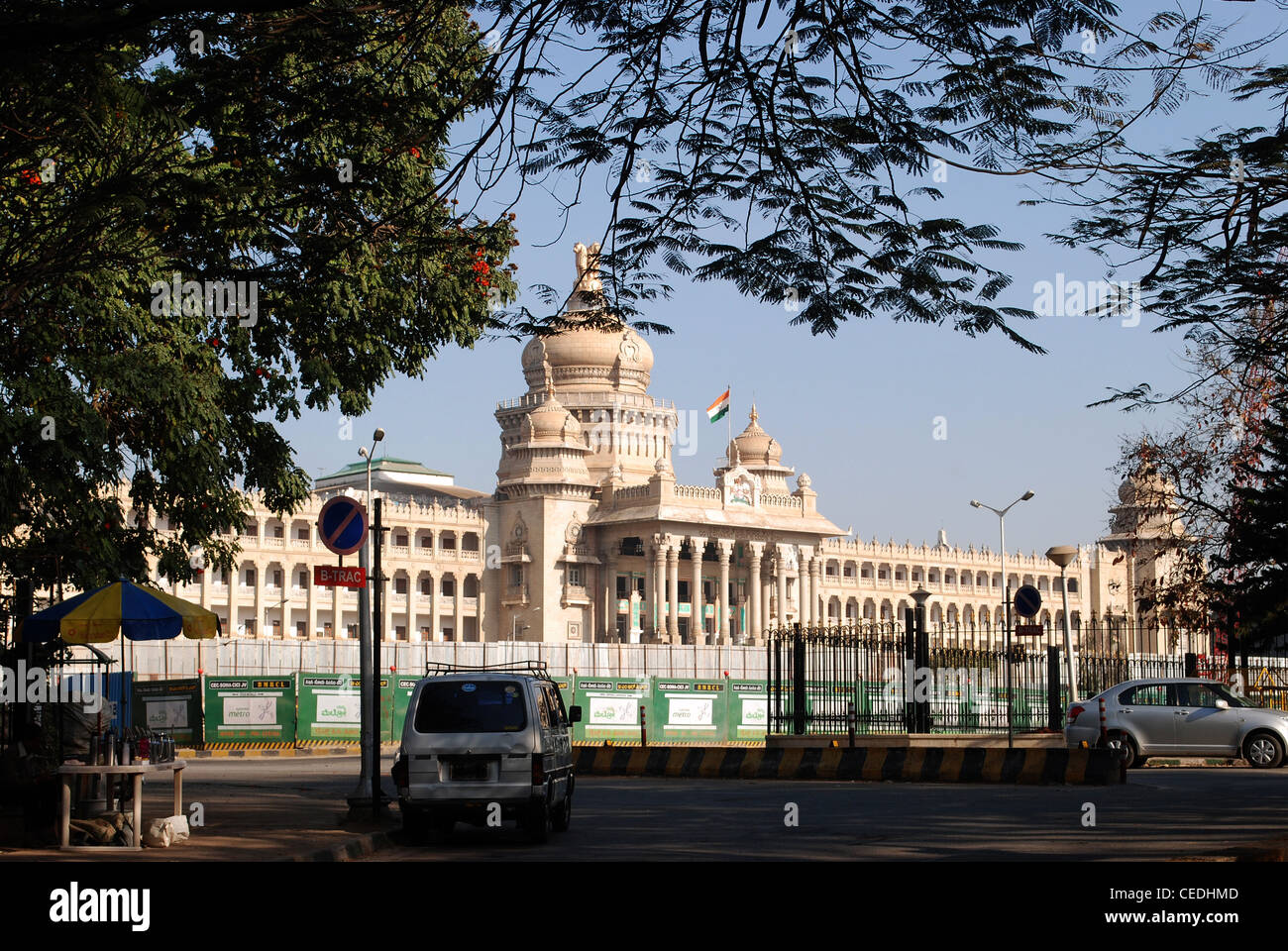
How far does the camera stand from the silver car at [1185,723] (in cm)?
2530

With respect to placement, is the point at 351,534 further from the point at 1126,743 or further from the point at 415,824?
the point at 1126,743

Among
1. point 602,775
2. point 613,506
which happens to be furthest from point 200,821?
point 613,506

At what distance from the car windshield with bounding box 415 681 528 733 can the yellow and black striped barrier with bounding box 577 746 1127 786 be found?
1080cm

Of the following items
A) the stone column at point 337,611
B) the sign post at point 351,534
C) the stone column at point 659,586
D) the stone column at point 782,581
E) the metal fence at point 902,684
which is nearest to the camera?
the sign post at point 351,534

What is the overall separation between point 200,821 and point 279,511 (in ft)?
23.2

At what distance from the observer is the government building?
9075 cm

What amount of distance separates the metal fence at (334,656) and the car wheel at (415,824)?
2977 cm

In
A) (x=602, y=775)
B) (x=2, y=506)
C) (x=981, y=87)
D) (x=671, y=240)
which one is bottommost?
(x=602, y=775)

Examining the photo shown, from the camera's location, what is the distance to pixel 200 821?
603 inches

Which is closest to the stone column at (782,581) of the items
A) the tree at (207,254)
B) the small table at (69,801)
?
the tree at (207,254)

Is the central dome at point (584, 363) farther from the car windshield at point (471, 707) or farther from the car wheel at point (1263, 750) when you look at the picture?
the car windshield at point (471, 707)

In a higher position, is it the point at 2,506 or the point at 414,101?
the point at 414,101

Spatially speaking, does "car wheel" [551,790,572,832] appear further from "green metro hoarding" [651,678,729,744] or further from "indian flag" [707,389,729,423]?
"indian flag" [707,389,729,423]

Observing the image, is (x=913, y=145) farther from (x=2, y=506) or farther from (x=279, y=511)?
(x=279, y=511)
